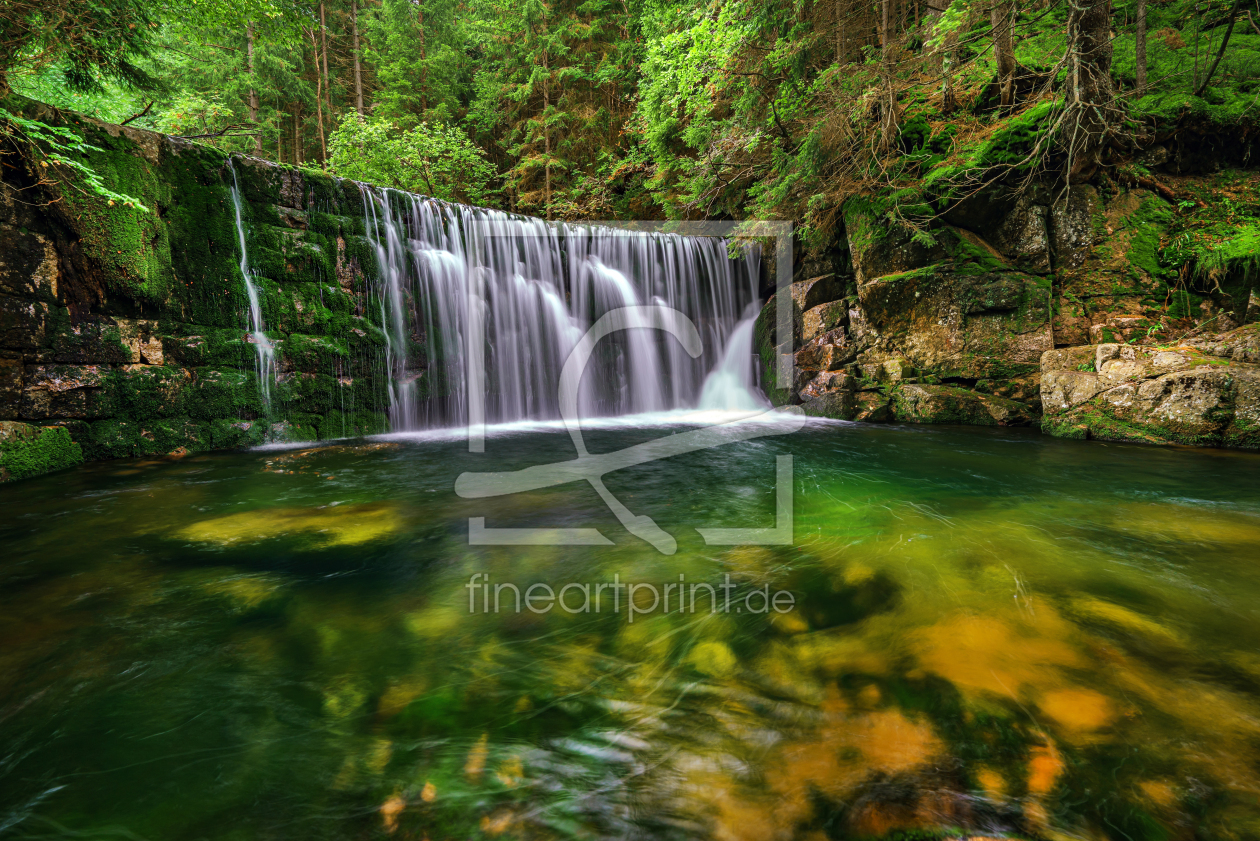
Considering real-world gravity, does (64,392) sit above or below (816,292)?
below

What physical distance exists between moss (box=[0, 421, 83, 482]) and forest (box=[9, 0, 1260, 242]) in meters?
3.68

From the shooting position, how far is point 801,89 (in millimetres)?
9773

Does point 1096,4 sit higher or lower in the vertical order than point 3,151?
higher

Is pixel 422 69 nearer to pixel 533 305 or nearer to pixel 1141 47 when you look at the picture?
pixel 533 305

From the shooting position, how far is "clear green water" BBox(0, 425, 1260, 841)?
4.70 ft

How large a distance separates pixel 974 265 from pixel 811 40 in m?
4.96

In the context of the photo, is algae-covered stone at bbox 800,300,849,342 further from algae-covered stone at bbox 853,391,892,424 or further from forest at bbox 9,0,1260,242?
algae-covered stone at bbox 853,391,892,424

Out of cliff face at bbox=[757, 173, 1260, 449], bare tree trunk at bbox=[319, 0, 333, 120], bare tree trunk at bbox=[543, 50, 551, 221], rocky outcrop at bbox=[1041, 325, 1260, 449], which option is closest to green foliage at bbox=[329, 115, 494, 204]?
bare tree trunk at bbox=[543, 50, 551, 221]

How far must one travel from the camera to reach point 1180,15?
901 cm

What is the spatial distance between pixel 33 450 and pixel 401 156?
12.0 meters

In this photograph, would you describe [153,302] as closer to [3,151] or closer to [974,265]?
[3,151]

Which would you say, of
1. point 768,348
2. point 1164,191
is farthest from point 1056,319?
point 768,348

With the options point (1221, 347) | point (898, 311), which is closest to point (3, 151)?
point (898, 311)

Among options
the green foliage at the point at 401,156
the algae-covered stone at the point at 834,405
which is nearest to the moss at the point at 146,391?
the green foliage at the point at 401,156
